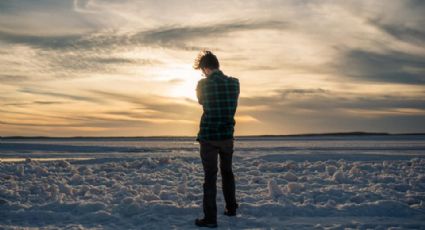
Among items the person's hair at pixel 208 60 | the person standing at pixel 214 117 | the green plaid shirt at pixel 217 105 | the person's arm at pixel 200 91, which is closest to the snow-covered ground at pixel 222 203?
the person standing at pixel 214 117

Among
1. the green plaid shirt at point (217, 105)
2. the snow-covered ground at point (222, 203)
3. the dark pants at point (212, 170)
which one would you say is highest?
the green plaid shirt at point (217, 105)

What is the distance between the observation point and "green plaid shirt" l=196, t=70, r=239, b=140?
653cm

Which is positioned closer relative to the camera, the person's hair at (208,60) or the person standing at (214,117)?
the person standing at (214,117)

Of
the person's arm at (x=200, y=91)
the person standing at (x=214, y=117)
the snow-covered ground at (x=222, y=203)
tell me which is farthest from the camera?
the person's arm at (x=200, y=91)

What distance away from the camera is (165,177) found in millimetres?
11078

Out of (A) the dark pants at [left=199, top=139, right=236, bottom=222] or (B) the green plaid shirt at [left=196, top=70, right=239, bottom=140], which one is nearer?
(A) the dark pants at [left=199, top=139, right=236, bottom=222]

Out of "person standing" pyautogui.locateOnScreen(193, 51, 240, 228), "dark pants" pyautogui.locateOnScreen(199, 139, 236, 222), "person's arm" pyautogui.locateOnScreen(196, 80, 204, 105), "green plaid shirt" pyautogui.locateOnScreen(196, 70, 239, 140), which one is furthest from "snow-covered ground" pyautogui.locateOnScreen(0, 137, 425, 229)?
"person's arm" pyautogui.locateOnScreen(196, 80, 204, 105)

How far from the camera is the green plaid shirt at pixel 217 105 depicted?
6527 millimetres

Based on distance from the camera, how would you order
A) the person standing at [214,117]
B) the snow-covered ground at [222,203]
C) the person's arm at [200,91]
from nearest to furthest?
the snow-covered ground at [222,203]
the person standing at [214,117]
the person's arm at [200,91]

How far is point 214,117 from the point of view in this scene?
21.4ft

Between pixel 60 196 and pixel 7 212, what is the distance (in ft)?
3.67

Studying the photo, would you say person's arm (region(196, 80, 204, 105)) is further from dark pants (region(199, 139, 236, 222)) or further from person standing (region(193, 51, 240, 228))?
dark pants (region(199, 139, 236, 222))

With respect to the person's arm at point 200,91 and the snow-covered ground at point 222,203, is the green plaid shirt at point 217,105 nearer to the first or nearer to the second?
the person's arm at point 200,91

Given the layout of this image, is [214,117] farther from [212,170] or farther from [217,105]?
[212,170]
